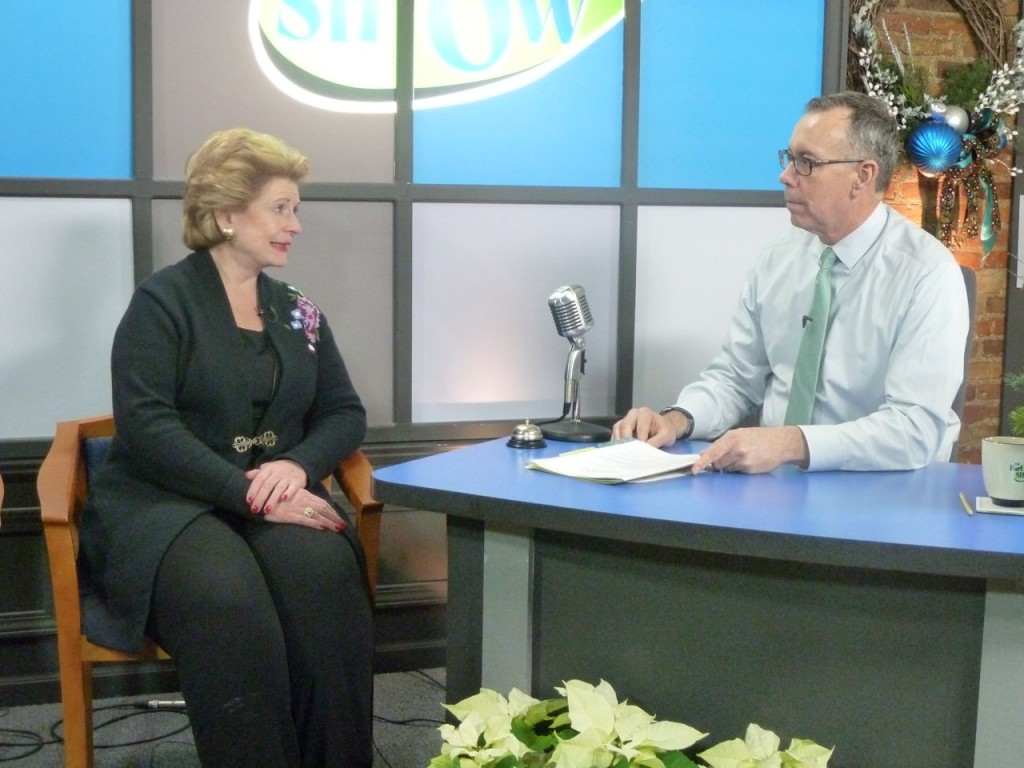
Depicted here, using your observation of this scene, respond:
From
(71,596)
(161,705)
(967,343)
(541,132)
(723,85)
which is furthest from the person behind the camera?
(723,85)

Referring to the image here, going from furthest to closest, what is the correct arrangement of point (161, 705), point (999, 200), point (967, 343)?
point (999, 200) < point (161, 705) < point (967, 343)

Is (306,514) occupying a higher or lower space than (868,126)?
lower

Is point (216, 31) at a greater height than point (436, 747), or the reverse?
point (216, 31)

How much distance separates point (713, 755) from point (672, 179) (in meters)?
2.28

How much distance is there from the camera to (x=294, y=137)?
10.1 feet

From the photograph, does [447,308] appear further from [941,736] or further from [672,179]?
[941,736]

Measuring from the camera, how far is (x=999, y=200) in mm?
4422

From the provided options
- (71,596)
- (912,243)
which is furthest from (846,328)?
(71,596)

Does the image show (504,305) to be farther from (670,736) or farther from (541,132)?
(670,736)

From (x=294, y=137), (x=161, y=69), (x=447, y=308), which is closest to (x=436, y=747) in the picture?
(x=447, y=308)

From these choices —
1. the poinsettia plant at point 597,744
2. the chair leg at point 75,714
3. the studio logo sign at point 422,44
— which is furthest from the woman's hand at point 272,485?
the studio logo sign at point 422,44

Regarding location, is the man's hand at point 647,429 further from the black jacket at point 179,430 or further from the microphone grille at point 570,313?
the black jacket at point 179,430

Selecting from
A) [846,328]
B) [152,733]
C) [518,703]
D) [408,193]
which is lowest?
[152,733]

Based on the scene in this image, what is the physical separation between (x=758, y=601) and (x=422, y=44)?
1987mm
